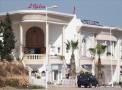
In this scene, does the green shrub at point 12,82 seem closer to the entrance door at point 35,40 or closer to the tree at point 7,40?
the tree at point 7,40

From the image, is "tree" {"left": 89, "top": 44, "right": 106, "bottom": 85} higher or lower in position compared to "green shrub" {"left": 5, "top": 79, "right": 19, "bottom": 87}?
higher

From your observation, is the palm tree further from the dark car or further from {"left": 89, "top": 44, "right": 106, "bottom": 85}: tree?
the dark car

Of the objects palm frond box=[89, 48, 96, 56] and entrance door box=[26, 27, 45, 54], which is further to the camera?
palm frond box=[89, 48, 96, 56]

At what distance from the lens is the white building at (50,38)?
249 feet

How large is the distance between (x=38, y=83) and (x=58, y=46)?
682 inches

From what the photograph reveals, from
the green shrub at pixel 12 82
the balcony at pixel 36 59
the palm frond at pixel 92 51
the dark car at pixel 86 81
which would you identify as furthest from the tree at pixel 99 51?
the green shrub at pixel 12 82

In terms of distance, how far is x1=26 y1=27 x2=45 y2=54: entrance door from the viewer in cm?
7975

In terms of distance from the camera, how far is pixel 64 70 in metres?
79.8

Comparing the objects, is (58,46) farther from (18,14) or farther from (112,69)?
(112,69)

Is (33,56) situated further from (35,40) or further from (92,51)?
(92,51)

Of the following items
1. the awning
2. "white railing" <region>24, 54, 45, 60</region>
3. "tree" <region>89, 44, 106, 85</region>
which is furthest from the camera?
the awning

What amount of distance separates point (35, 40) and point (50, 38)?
7.92ft

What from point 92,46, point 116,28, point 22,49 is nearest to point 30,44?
point 22,49

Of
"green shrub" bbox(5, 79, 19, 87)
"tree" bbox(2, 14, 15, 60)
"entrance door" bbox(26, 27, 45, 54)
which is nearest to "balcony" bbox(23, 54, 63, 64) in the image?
"entrance door" bbox(26, 27, 45, 54)
